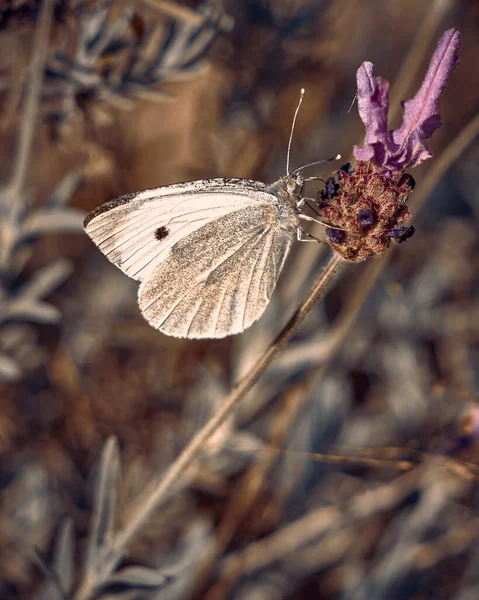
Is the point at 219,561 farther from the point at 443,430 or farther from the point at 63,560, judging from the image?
the point at 443,430

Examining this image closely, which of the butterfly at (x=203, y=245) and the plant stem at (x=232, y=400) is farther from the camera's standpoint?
the butterfly at (x=203, y=245)

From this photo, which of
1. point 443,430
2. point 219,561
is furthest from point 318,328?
point 219,561

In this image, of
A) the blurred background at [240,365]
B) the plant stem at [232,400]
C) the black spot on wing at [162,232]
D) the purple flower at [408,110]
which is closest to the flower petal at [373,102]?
the purple flower at [408,110]

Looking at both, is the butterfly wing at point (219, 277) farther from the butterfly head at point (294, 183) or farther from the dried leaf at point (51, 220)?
the dried leaf at point (51, 220)

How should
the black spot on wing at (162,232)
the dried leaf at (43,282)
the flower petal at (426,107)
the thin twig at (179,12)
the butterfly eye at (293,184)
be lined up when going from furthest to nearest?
1. the dried leaf at (43,282)
2. the thin twig at (179,12)
3. the black spot on wing at (162,232)
4. the butterfly eye at (293,184)
5. the flower petal at (426,107)

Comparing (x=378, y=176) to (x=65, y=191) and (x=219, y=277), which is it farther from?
(x=65, y=191)

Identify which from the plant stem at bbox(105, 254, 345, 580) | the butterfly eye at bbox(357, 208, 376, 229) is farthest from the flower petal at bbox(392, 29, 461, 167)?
the plant stem at bbox(105, 254, 345, 580)

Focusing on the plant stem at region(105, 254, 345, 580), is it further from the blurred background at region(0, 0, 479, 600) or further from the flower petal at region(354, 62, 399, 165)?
the flower petal at region(354, 62, 399, 165)
